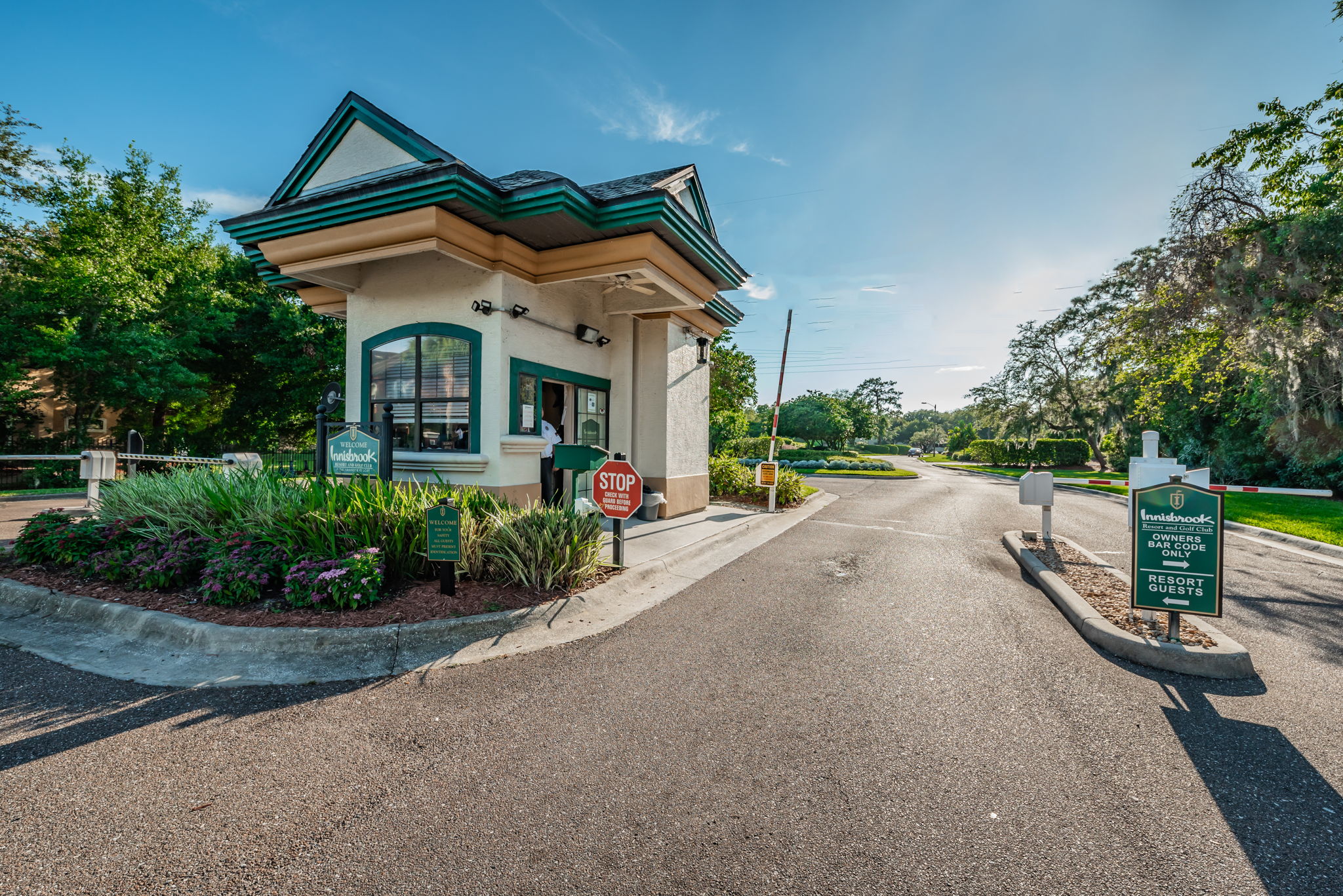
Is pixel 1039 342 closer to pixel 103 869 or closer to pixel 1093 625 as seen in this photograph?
pixel 1093 625

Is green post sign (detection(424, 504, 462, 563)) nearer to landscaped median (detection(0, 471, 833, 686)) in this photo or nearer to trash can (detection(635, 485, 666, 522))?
landscaped median (detection(0, 471, 833, 686))

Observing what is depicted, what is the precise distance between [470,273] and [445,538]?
4414 millimetres

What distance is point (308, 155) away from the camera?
825 cm

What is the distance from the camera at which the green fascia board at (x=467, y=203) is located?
6.23 metres

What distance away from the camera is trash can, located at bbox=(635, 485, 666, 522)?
30.8ft

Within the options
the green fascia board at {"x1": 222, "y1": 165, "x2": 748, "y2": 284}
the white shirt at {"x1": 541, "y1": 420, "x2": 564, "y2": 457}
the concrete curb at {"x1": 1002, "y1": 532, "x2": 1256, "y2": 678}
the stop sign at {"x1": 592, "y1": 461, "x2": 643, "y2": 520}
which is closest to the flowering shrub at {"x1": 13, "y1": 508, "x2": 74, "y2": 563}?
the green fascia board at {"x1": 222, "y1": 165, "x2": 748, "y2": 284}

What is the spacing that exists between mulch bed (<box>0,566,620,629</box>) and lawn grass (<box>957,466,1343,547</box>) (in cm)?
734

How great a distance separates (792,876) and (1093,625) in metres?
3.89

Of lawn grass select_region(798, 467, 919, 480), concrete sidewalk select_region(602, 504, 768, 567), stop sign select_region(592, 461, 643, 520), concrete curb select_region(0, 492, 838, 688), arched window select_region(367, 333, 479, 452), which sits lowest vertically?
concrete curb select_region(0, 492, 838, 688)

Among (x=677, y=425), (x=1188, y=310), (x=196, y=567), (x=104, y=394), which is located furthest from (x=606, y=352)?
(x=104, y=394)

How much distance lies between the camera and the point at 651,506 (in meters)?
9.40

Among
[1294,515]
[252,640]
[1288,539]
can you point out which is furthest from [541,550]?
[1294,515]

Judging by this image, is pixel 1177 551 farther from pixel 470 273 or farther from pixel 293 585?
pixel 470 273

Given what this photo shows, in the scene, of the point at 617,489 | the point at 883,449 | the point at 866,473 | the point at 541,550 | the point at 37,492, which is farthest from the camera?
the point at 883,449
